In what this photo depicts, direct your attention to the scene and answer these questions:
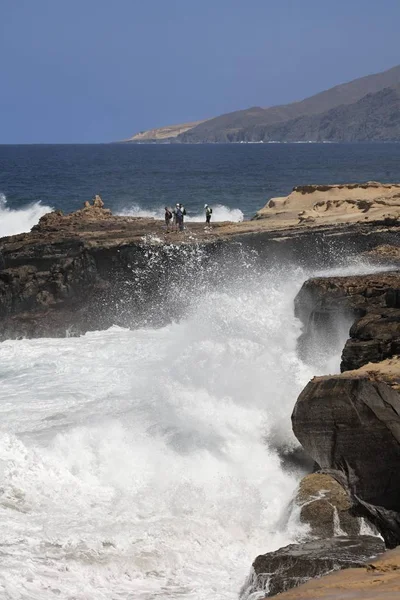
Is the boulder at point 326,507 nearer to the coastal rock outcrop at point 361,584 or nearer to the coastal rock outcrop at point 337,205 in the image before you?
the coastal rock outcrop at point 361,584

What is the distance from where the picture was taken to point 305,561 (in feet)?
31.0

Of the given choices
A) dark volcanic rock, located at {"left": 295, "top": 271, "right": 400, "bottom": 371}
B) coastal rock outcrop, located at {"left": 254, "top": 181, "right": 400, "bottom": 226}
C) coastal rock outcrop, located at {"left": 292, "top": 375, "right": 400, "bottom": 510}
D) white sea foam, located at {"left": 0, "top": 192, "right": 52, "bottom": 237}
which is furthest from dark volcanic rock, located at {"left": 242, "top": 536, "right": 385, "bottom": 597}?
white sea foam, located at {"left": 0, "top": 192, "right": 52, "bottom": 237}

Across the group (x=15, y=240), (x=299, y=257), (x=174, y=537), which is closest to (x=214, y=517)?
(x=174, y=537)

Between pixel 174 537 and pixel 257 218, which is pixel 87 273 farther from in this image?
pixel 174 537

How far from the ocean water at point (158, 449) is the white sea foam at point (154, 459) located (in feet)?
0.08

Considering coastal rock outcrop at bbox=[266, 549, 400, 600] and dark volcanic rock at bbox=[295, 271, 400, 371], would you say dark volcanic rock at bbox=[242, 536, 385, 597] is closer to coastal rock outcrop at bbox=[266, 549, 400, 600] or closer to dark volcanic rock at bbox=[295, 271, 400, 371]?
coastal rock outcrop at bbox=[266, 549, 400, 600]

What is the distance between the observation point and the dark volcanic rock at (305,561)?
9289mm

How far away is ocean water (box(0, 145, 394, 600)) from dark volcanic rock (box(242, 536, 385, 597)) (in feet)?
2.27

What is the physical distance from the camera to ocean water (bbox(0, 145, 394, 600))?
10828 millimetres

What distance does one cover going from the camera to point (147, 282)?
80.5 feet

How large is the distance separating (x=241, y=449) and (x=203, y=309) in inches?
312

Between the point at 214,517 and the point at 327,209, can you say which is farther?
the point at 327,209

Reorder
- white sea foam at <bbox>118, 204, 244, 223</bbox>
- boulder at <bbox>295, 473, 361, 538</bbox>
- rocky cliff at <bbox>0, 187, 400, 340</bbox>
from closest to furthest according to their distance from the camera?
boulder at <bbox>295, 473, 361, 538</bbox> < rocky cliff at <bbox>0, 187, 400, 340</bbox> < white sea foam at <bbox>118, 204, 244, 223</bbox>

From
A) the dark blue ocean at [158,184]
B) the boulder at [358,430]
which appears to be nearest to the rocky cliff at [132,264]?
the boulder at [358,430]
